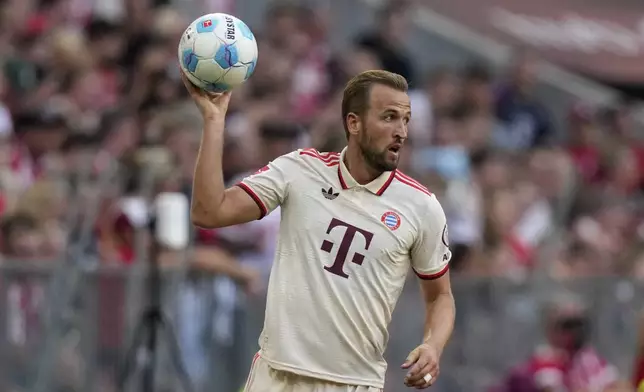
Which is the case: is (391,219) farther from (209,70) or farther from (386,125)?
(209,70)

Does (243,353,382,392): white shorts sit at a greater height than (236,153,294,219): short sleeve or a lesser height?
lesser

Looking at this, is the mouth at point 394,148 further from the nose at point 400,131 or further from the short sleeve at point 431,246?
the short sleeve at point 431,246

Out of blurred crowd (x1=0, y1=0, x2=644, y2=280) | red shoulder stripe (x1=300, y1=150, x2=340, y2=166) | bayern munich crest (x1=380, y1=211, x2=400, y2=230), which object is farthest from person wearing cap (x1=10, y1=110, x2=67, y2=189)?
bayern munich crest (x1=380, y1=211, x2=400, y2=230)

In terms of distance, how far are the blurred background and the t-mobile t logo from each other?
3561 millimetres

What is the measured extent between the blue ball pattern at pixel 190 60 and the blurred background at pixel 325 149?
440 centimetres

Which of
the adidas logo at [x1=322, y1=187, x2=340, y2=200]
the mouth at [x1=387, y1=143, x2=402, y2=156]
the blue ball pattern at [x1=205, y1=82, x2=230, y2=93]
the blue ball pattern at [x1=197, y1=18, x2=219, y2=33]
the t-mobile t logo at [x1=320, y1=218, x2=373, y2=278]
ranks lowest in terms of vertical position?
the t-mobile t logo at [x1=320, y1=218, x2=373, y2=278]

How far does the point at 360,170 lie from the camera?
7.11 metres

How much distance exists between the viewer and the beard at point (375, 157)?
6930mm

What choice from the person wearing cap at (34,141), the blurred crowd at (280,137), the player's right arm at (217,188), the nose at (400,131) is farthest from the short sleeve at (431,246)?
the person wearing cap at (34,141)

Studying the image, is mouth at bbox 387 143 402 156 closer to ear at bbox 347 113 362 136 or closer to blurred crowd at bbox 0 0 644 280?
→ ear at bbox 347 113 362 136

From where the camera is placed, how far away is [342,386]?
6.98 meters

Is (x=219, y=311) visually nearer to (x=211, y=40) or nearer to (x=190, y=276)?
(x=190, y=276)

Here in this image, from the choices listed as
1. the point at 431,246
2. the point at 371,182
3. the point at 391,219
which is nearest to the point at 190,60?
the point at 371,182

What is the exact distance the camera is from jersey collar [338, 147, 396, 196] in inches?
279
